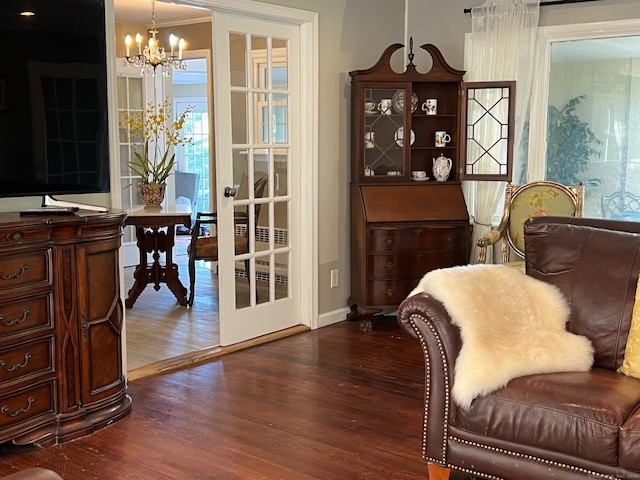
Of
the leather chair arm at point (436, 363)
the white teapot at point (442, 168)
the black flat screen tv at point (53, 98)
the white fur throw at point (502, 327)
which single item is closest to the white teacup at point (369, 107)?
the white teapot at point (442, 168)

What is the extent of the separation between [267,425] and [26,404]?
105 centimetres

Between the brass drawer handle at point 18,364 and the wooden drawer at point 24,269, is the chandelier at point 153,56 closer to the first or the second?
the wooden drawer at point 24,269

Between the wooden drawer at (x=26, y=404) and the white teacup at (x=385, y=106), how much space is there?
2954 millimetres

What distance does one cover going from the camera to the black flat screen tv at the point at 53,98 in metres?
3.01

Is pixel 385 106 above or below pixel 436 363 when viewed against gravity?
above

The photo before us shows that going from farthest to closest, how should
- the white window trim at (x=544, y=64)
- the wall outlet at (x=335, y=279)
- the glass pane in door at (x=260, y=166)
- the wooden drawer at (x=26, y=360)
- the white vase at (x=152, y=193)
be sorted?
the white vase at (x=152, y=193) → the wall outlet at (x=335, y=279) → the white window trim at (x=544, y=64) → the glass pane in door at (x=260, y=166) → the wooden drawer at (x=26, y=360)

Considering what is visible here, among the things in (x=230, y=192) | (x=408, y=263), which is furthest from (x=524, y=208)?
(x=230, y=192)

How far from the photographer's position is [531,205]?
192 inches

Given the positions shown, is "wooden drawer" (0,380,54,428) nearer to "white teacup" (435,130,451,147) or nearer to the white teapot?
the white teapot

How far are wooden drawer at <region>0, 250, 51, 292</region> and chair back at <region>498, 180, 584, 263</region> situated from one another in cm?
307

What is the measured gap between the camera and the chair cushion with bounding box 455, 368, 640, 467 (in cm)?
227

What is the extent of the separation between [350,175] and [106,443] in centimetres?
275

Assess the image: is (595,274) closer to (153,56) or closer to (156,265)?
(156,265)

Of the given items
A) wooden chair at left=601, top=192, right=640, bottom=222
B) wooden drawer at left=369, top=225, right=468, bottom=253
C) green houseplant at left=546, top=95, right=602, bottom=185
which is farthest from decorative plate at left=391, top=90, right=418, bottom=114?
wooden chair at left=601, top=192, right=640, bottom=222
